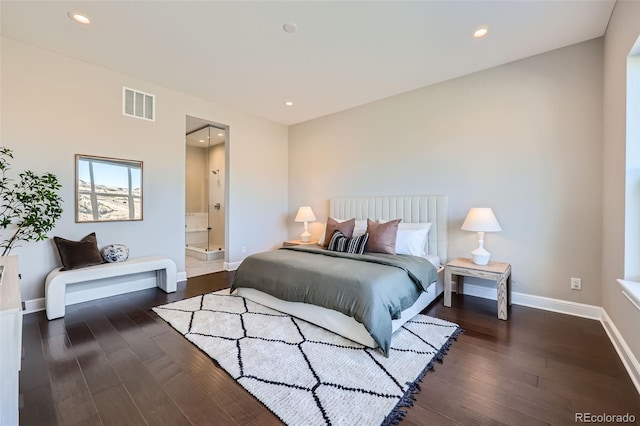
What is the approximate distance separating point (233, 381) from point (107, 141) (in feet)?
11.2

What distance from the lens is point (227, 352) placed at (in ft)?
7.09

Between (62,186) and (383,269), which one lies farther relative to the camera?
(62,186)

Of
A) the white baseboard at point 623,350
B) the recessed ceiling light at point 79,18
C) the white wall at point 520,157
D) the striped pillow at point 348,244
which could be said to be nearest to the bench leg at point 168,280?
the striped pillow at point 348,244

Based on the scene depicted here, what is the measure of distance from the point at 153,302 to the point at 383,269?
2.78 meters

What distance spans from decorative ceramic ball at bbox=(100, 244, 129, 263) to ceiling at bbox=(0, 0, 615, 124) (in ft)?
7.46

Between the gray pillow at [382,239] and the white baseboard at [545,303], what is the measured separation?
117 centimetres

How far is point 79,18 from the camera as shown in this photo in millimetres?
2539

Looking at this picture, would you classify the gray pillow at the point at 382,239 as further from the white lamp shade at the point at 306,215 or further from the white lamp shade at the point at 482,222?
the white lamp shade at the point at 306,215

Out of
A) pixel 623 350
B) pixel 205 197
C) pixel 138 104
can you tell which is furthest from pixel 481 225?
pixel 205 197

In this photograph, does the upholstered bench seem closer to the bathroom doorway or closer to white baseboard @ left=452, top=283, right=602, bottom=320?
the bathroom doorway

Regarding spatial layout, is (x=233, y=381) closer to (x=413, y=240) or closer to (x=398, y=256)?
(x=398, y=256)

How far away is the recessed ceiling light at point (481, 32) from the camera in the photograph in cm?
265

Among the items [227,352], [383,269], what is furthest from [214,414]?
[383,269]

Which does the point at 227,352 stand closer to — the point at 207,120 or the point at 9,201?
the point at 9,201
